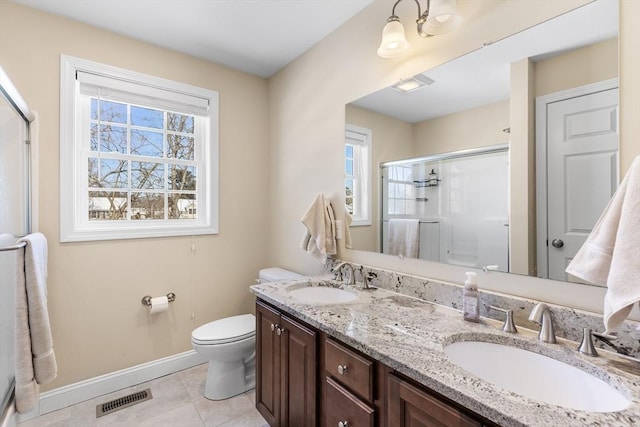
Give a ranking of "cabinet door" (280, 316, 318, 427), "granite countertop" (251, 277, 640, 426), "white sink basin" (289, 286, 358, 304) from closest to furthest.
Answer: "granite countertop" (251, 277, 640, 426)
"cabinet door" (280, 316, 318, 427)
"white sink basin" (289, 286, 358, 304)

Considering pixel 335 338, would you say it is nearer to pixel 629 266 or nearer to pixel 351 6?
pixel 629 266

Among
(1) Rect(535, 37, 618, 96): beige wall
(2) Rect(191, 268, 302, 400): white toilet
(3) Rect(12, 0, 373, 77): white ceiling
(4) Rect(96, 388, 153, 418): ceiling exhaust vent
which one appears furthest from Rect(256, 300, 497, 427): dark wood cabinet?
(3) Rect(12, 0, 373, 77): white ceiling

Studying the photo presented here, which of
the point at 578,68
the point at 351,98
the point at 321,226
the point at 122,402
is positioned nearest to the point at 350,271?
the point at 321,226

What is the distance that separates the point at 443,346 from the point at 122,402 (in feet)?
7.06

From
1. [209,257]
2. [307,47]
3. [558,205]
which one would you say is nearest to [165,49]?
[307,47]

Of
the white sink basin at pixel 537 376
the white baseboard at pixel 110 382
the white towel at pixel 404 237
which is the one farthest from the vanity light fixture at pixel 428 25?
the white baseboard at pixel 110 382

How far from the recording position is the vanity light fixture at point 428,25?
125 cm

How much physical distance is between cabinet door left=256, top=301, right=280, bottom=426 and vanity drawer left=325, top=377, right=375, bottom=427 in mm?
426

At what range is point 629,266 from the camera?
764mm

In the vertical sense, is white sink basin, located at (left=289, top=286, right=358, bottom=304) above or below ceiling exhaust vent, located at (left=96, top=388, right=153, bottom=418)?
above

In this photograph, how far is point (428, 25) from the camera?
134 cm

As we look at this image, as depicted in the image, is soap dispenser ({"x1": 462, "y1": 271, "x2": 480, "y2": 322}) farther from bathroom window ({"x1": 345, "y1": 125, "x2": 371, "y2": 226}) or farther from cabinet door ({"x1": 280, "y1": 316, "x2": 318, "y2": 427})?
bathroom window ({"x1": 345, "y1": 125, "x2": 371, "y2": 226})

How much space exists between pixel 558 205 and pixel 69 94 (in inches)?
109

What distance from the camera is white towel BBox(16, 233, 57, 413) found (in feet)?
3.99
